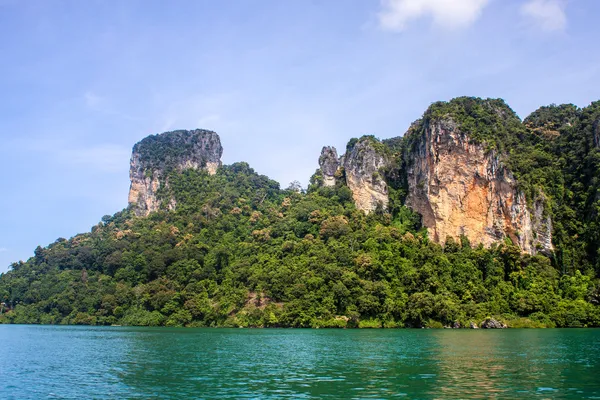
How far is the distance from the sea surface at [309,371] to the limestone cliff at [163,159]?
350ft

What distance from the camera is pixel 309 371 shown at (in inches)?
1029

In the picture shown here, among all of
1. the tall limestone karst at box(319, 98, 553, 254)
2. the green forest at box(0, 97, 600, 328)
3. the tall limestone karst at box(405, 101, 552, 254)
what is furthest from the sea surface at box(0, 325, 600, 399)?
the tall limestone karst at box(319, 98, 553, 254)

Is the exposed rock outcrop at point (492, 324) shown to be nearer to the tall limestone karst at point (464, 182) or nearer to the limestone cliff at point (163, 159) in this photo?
the tall limestone karst at point (464, 182)

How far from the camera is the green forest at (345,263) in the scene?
71.4 meters

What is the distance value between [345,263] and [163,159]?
3420 inches

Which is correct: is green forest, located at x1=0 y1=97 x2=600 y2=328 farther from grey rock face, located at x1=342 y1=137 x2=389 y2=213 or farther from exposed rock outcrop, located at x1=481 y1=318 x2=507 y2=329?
grey rock face, located at x1=342 y1=137 x2=389 y2=213

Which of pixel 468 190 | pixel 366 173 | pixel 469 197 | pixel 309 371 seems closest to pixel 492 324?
pixel 469 197

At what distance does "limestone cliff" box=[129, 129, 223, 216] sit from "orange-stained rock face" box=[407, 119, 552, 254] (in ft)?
238

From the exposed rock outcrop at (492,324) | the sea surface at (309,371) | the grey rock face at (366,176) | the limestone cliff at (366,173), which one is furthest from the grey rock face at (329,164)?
the sea surface at (309,371)

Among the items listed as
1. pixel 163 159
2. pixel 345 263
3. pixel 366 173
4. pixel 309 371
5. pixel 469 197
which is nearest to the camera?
pixel 309 371

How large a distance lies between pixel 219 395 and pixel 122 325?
72994 millimetres

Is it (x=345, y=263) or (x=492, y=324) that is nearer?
(x=492, y=324)

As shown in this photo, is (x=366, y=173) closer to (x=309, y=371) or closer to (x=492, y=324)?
(x=492, y=324)

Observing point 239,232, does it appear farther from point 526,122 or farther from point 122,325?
point 526,122
